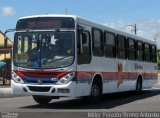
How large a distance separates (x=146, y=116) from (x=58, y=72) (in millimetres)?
3750

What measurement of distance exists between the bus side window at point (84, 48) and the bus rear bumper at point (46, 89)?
110 centimetres

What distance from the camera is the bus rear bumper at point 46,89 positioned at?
16.6 m

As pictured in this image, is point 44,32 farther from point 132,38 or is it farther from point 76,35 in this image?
point 132,38

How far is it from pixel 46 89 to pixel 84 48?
2.12 metres

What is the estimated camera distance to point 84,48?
1769cm

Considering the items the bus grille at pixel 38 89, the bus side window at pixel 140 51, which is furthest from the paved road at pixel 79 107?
the bus side window at pixel 140 51

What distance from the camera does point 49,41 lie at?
56.1ft

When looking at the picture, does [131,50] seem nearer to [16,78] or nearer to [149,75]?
[149,75]

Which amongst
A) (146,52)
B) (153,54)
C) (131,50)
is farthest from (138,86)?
(153,54)

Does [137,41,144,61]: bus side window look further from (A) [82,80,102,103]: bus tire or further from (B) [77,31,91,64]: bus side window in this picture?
(B) [77,31,91,64]: bus side window

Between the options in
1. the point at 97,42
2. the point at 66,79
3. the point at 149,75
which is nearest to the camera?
the point at 66,79

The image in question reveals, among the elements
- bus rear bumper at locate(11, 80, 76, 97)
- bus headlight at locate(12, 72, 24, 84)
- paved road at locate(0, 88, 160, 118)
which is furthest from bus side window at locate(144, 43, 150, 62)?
bus headlight at locate(12, 72, 24, 84)

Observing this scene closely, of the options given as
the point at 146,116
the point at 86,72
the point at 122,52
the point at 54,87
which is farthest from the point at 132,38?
the point at 146,116

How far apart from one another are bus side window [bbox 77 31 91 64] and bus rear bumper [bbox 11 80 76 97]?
110cm
